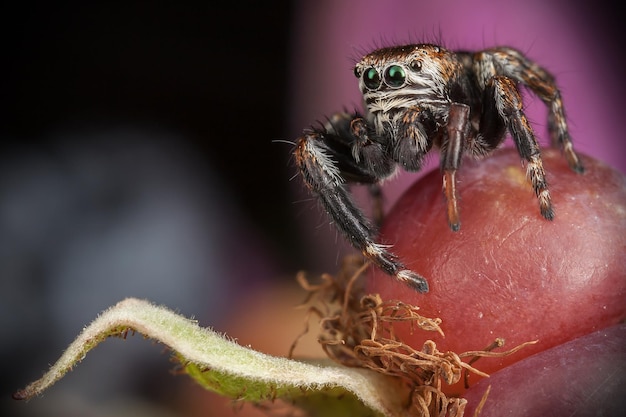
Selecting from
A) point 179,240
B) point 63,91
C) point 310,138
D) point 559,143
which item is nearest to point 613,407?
point 559,143

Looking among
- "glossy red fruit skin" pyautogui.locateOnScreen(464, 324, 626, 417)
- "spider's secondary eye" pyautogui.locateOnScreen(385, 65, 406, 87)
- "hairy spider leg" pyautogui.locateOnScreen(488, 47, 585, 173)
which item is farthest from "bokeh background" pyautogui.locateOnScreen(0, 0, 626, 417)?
"glossy red fruit skin" pyautogui.locateOnScreen(464, 324, 626, 417)

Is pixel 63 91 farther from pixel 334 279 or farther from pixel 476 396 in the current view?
pixel 476 396

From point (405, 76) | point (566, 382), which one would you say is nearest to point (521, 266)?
point (566, 382)

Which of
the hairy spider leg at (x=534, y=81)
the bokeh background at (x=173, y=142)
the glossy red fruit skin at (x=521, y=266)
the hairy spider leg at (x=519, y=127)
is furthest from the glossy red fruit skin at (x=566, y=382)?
the bokeh background at (x=173, y=142)

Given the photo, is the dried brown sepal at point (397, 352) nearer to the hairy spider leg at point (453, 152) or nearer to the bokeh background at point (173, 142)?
the hairy spider leg at point (453, 152)

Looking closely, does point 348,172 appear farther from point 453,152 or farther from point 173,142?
point 173,142

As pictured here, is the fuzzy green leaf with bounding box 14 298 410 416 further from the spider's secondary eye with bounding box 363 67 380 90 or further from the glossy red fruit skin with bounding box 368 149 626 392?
the spider's secondary eye with bounding box 363 67 380 90
